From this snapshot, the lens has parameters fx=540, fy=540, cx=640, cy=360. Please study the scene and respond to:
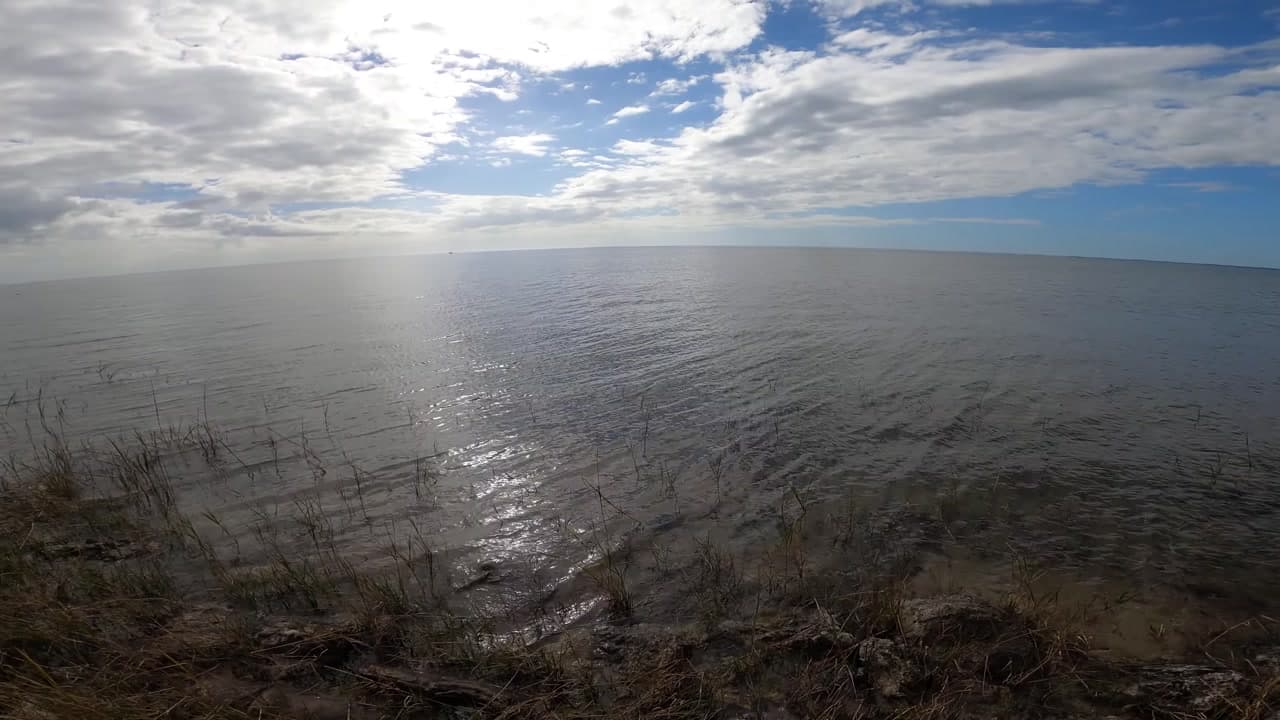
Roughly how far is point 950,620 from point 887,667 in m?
1.32

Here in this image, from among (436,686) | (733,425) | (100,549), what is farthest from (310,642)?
(733,425)

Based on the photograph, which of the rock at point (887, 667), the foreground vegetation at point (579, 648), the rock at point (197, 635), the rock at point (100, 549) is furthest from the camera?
the rock at point (100, 549)

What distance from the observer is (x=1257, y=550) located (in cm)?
935

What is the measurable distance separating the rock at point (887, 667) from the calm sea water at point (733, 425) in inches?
154

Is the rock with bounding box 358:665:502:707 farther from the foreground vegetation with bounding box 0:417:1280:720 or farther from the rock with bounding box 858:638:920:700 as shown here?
the rock with bounding box 858:638:920:700

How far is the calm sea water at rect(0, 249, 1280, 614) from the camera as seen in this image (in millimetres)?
10406

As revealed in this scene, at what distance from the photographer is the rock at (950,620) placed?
6.55m

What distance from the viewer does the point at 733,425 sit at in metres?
16.0

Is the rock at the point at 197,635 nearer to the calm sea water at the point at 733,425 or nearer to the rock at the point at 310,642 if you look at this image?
the rock at the point at 310,642

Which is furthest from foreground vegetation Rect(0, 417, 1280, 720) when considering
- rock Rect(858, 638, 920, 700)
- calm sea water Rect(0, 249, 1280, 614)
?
calm sea water Rect(0, 249, 1280, 614)

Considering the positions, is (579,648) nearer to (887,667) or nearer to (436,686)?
(436,686)

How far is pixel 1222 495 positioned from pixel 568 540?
1382cm

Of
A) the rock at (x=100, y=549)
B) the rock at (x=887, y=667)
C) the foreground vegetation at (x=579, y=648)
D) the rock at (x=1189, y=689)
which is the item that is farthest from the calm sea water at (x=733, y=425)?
the rock at (x=887, y=667)

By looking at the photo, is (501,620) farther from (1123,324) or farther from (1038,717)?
(1123,324)
